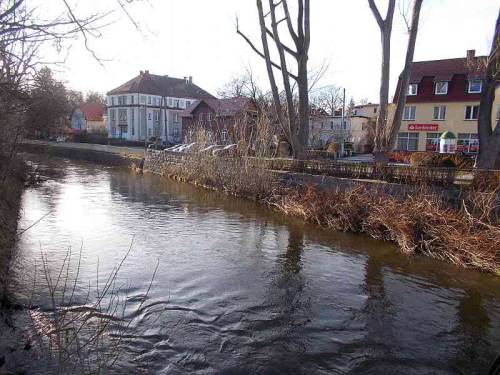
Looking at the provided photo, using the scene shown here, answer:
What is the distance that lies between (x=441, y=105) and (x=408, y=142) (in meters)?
4.79

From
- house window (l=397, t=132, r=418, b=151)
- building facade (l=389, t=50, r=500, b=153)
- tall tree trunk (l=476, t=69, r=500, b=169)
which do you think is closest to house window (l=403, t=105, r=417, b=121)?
building facade (l=389, t=50, r=500, b=153)

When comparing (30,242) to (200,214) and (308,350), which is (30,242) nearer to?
Result: (200,214)

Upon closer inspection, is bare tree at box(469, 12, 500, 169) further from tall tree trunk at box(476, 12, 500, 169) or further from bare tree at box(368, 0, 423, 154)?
bare tree at box(368, 0, 423, 154)

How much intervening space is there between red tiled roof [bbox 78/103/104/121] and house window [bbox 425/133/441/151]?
235ft

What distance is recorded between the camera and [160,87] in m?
74.8

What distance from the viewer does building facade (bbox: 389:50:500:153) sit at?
136ft

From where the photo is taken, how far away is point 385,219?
495 inches

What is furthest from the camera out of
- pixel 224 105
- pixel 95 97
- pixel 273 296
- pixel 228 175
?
pixel 95 97

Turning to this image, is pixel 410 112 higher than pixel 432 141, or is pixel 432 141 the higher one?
pixel 410 112

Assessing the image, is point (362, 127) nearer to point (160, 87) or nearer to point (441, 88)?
point (441, 88)

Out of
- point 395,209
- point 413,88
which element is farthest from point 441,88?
point 395,209

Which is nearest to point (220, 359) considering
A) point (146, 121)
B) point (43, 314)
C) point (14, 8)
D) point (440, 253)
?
point (43, 314)

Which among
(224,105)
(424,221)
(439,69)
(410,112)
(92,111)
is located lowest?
(424,221)

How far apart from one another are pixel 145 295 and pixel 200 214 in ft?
28.4
